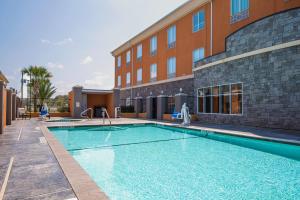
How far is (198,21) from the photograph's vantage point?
771 inches

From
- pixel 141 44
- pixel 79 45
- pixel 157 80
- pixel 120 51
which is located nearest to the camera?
pixel 79 45

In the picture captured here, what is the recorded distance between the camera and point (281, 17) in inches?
449

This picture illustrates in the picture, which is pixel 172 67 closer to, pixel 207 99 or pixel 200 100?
pixel 200 100

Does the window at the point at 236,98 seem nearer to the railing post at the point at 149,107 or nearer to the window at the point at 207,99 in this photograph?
the window at the point at 207,99

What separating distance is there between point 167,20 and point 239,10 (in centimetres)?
885

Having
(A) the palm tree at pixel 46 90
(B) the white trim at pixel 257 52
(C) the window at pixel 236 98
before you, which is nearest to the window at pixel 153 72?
(B) the white trim at pixel 257 52

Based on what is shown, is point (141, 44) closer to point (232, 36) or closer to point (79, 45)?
point (79, 45)

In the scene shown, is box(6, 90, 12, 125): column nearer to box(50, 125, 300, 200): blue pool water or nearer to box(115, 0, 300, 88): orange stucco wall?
box(50, 125, 300, 200): blue pool water

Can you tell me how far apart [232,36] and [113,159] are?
38.5ft

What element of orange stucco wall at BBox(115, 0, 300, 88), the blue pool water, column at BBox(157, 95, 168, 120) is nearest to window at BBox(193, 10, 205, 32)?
orange stucco wall at BBox(115, 0, 300, 88)

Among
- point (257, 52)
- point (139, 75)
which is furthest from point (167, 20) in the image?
point (257, 52)

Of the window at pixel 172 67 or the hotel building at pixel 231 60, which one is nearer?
the hotel building at pixel 231 60

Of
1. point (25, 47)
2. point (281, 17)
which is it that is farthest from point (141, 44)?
point (281, 17)

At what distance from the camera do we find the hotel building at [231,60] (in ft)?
36.6
